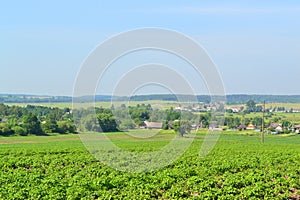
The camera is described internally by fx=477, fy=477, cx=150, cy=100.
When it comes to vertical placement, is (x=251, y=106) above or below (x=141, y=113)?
below

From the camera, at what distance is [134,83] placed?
18484 millimetres

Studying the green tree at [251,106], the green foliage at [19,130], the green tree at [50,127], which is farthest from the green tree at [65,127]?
the green tree at [251,106]

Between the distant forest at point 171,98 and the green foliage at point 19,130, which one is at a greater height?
the distant forest at point 171,98

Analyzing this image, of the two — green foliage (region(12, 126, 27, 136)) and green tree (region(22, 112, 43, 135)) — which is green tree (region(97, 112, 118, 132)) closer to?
green foliage (region(12, 126, 27, 136))

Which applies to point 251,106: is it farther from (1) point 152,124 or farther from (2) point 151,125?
(2) point 151,125

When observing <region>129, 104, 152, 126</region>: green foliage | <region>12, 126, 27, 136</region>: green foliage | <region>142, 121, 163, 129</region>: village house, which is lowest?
<region>12, 126, 27, 136</region>: green foliage

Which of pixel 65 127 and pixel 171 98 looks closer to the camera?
pixel 171 98

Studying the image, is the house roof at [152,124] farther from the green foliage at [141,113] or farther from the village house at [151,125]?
the green foliage at [141,113]

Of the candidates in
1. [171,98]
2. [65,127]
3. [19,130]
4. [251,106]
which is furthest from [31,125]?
[251,106]

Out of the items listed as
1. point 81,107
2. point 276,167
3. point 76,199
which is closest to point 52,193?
point 76,199

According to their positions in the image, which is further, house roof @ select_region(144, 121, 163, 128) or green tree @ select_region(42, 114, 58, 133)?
green tree @ select_region(42, 114, 58, 133)

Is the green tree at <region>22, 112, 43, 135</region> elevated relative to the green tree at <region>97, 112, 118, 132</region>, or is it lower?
lower

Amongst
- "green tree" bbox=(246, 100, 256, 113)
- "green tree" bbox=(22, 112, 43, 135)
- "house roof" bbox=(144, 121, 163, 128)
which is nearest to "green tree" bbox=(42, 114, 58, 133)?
"green tree" bbox=(22, 112, 43, 135)

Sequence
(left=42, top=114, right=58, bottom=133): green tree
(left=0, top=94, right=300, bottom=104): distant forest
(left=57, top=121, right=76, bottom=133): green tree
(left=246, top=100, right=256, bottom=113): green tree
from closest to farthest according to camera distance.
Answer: (left=0, top=94, right=300, bottom=104): distant forest, (left=42, top=114, right=58, bottom=133): green tree, (left=57, top=121, right=76, bottom=133): green tree, (left=246, top=100, right=256, bottom=113): green tree
